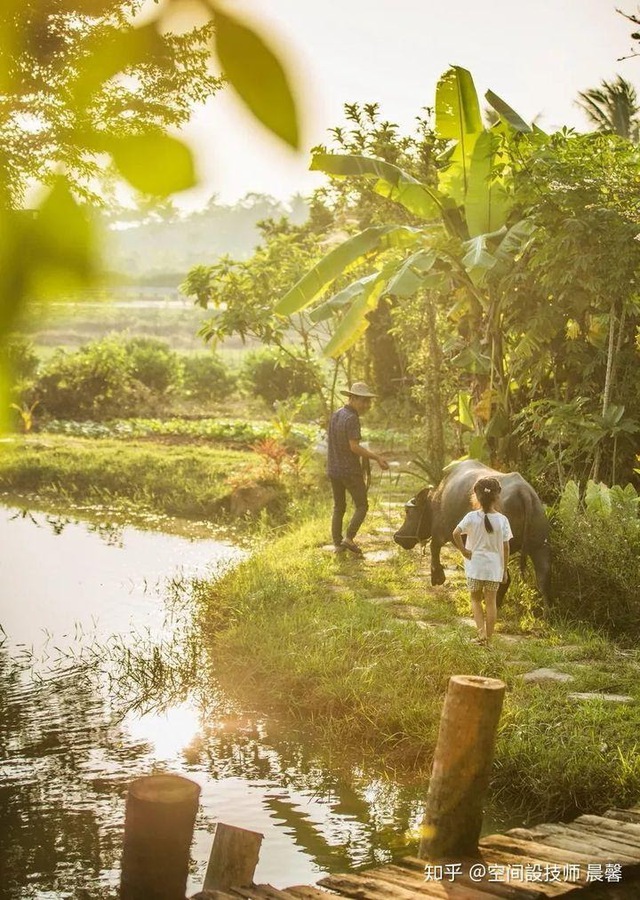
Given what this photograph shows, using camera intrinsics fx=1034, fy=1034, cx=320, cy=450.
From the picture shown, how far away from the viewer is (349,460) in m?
9.80

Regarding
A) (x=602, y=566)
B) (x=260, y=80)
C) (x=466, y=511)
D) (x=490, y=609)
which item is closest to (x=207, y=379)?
(x=466, y=511)

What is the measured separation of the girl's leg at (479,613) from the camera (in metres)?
6.89

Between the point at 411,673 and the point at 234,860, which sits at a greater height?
the point at 234,860

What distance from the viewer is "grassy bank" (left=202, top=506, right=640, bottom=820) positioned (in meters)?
4.93

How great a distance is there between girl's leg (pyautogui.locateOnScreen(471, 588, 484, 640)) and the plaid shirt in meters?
2.99

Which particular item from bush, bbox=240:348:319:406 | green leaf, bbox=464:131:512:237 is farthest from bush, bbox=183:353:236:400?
green leaf, bbox=464:131:512:237

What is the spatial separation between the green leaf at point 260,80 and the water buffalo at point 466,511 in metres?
6.69

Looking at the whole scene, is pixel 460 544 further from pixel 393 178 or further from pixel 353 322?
pixel 393 178

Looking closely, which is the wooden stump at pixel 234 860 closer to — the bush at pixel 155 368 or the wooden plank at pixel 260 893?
the wooden plank at pixel 260 893

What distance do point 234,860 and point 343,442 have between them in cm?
690

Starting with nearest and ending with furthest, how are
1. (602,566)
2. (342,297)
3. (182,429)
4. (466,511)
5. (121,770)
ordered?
(121,770) → (602,566) → (466,511) → (342,297) → (182,429)


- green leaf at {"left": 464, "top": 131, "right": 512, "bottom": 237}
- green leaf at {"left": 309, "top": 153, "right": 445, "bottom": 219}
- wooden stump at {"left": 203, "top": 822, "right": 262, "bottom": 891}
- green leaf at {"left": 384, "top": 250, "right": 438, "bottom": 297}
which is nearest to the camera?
wooden stump at {"left": 203, "top": 822, "right": 262, "bottom": 891}

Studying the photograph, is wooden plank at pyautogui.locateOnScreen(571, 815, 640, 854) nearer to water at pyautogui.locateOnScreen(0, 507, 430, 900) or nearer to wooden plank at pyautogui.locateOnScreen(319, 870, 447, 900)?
wooden plank at pyautogui.locateOnScreen(319, 870, 447, 900)

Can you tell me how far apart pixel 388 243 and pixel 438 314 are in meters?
4.26
